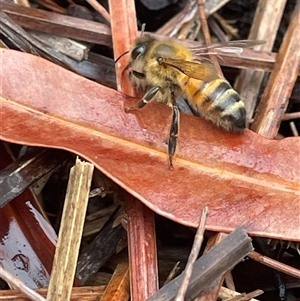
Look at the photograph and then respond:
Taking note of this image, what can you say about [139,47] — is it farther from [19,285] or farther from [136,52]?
[19,285]

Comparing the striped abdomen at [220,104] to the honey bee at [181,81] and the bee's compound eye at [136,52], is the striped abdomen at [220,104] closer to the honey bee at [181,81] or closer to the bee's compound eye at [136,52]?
the honey bee at [181,81]

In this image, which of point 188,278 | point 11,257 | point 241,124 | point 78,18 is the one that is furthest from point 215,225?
point 78,18

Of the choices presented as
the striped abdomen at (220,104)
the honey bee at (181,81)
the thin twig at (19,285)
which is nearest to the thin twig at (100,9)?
the honey bee at (181,81)

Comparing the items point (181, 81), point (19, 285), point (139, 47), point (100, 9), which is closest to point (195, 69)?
point (181, 81)

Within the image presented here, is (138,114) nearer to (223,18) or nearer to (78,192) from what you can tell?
(78,192)

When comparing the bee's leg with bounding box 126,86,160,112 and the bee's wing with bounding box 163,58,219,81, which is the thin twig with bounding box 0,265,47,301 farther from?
the bee's wing with bounding box 163,58,219,81
